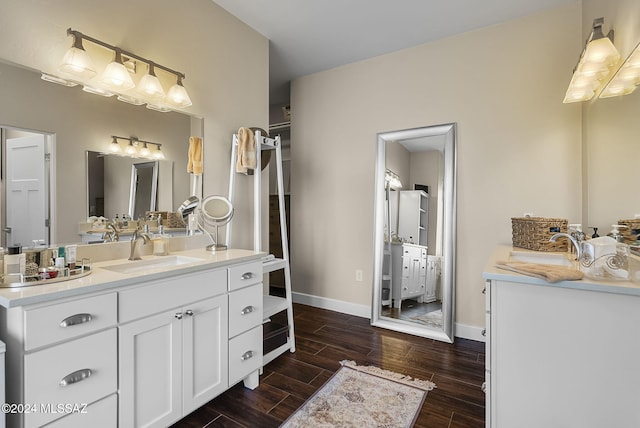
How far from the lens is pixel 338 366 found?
7.24 ft

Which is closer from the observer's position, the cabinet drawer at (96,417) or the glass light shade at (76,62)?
the cabinet drawer at (96,417)

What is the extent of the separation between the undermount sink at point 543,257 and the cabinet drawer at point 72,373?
80.2 inches

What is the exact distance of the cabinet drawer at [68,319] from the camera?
3.40 ft

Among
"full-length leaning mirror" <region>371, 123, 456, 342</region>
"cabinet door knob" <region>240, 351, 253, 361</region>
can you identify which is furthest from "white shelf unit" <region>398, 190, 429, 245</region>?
"cabinet door knob" <region>240, 351, 253, 361</region>

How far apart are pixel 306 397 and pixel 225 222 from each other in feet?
4.11

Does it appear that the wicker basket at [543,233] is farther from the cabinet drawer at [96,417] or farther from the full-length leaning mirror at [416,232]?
the cabinet drawer at [96,417]

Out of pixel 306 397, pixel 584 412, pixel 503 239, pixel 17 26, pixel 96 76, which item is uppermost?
pixel 17 26

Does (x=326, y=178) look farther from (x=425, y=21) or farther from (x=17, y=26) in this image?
(x=17, y=26)

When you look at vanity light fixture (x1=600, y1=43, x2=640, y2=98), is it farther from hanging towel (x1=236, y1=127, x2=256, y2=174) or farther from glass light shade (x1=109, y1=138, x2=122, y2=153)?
glass light shade (x1=109, y1=138, x2=122, y2=153)

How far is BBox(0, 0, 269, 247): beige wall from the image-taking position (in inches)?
58.3

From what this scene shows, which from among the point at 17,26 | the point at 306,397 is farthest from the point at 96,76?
the point at 306,397

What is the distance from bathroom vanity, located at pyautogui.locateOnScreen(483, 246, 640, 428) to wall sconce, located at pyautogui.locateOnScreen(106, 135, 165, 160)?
2035 millimetres

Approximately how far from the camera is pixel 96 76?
1686mm

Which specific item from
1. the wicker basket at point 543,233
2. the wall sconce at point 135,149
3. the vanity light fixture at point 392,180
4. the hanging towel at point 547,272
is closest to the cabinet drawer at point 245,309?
the wall sconce at point 135,149
